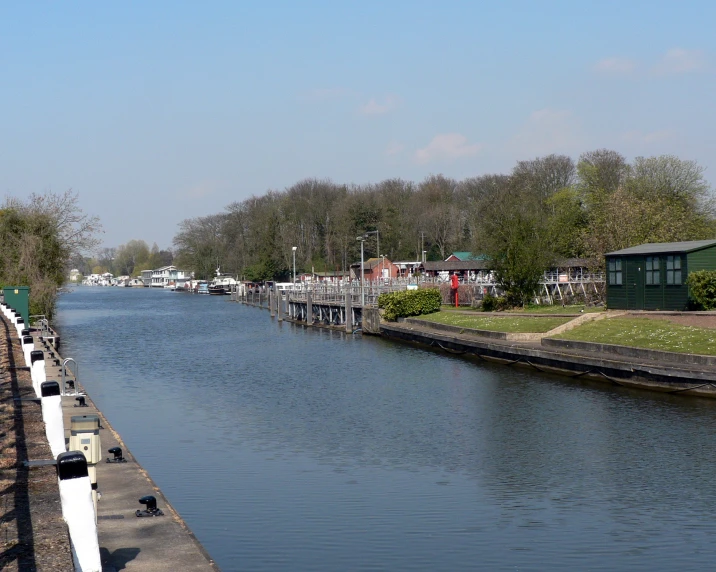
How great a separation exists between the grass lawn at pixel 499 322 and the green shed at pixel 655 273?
9.25ft

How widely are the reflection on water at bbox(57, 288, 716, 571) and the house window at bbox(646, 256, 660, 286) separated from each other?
299 inches

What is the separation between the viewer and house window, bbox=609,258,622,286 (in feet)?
128

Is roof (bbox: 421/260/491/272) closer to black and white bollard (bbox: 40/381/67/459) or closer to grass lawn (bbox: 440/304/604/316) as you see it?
grass lawn (bbox: 440/304/604/316)

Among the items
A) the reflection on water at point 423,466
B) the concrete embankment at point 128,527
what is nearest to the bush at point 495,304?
the reflection on water at point 423,466

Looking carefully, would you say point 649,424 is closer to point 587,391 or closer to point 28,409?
point 587,391

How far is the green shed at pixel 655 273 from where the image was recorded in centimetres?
3478

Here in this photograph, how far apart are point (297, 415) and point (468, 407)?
17.4 feet

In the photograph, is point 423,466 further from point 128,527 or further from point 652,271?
point 652,271

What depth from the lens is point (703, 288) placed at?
33.8 m

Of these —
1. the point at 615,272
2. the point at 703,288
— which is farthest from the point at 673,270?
the point at 615,272

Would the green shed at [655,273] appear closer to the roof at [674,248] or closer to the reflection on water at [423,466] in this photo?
the roof at [674,248]

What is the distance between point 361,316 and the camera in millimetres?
60250

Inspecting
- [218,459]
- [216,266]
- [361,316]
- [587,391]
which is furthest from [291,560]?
[216,266]

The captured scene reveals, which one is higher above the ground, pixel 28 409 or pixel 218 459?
pixel 28 409
